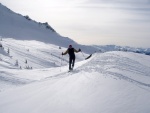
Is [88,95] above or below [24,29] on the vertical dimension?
below

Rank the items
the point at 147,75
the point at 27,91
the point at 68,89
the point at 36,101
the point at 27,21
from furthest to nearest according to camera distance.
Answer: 1. the point at 27,21
2. the point at 147,75
3. the point at 27,91
4. the point at 68,89
5. the point at 36,101

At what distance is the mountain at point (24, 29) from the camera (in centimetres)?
5544

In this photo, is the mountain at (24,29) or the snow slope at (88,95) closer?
the snow slope at (88,95)

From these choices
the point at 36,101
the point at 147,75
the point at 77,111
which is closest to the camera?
the point at 77,111

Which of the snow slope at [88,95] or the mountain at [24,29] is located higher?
the mountain at [24,29]

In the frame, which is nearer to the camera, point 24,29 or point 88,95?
point 88,95

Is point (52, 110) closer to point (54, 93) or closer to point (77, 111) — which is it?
point (77, 111)

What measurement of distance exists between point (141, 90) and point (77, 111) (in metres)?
2.57

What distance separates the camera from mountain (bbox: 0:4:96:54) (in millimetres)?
55438

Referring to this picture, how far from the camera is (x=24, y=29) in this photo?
198ft

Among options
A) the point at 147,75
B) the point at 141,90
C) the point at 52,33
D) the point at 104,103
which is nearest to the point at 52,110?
the point at 104,103

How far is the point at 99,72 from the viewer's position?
13.5 m

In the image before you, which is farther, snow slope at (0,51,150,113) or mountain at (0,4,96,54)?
mountain at (0,4,96,54)

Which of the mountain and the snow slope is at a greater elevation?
the mountain
